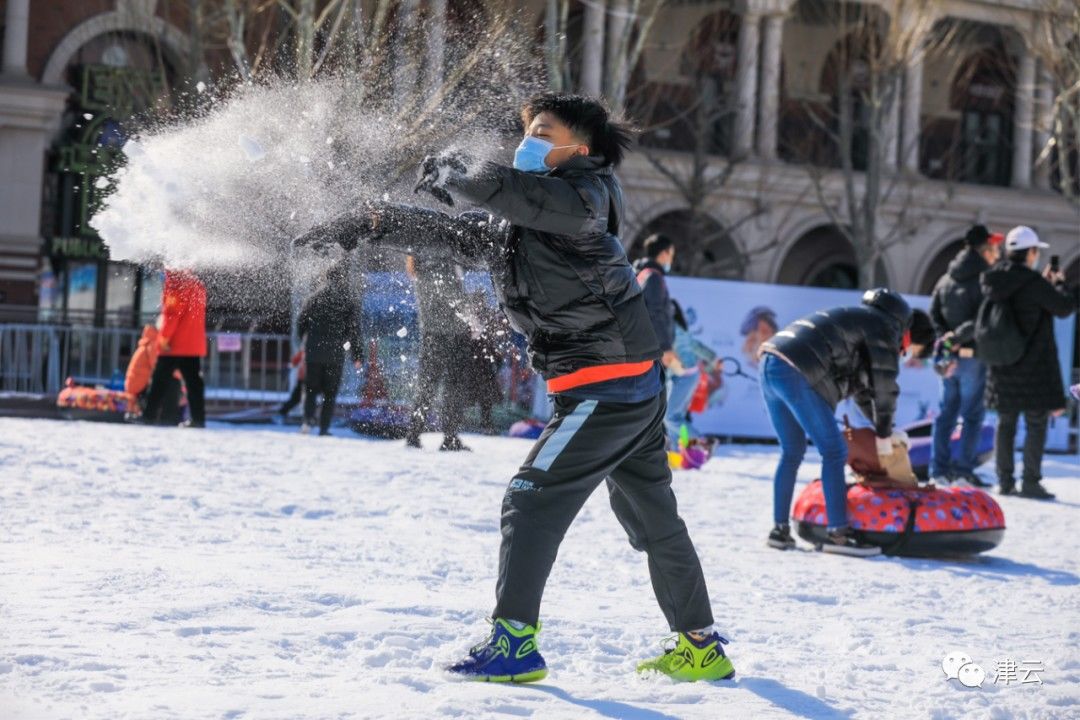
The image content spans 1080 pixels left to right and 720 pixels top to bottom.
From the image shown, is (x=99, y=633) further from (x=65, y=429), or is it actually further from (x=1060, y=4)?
(x=1060, y=4)

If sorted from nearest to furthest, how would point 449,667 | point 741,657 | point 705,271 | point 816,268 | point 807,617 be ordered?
point 449,667 → point 741,657 → point 807,617 → point 705,271 → point 816,268

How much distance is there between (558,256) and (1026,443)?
7586mm

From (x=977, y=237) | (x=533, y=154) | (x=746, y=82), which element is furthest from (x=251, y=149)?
(x=746, y=82)

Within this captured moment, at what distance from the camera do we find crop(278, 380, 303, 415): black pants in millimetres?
15305

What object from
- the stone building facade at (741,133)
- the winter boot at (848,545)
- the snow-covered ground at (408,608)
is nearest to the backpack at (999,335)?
the snow-covered ground at (408,608)

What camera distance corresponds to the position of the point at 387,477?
9.34m

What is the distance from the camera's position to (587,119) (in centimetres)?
399

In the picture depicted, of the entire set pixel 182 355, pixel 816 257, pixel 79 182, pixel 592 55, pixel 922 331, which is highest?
pixel 592 55

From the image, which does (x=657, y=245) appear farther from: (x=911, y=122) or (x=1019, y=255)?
(x=911, y=122)

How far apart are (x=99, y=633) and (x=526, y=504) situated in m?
1.35

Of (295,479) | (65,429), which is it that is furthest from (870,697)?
(65,429)

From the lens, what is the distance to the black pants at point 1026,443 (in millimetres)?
10477

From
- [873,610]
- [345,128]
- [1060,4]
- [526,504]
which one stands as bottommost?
[873,610]

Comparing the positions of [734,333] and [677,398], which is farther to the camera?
[734,333]
